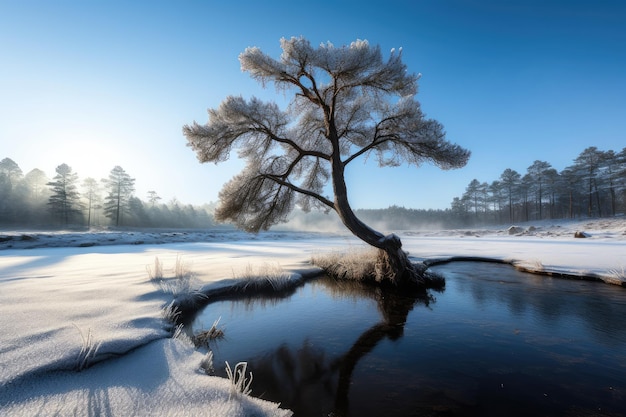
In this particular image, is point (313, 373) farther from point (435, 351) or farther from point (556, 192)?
point (556, 192)

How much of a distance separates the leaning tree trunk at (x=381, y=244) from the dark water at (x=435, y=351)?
4.94ft

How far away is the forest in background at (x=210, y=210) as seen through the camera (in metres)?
42.9

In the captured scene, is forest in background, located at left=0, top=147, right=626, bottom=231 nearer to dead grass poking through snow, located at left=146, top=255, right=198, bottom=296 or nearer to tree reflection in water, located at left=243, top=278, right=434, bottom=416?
dead grass poking through snow, located at left=146, top=255, right=198, bottom=296

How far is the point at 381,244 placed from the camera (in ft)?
29.4

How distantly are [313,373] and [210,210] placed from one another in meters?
47.9

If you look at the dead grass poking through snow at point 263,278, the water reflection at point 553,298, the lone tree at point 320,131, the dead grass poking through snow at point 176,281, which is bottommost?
the water reflection at point 553,298

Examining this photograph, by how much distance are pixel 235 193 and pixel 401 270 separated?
21.6 ft

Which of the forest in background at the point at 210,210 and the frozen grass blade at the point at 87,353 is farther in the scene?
the forest in background at the point at 210,210

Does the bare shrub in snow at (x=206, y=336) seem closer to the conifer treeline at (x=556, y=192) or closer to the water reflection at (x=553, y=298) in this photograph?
the water reflection at (x=553, y=298)

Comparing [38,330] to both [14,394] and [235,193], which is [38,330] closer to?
[14,394]

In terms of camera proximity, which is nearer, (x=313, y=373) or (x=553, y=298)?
(x=313, y=373)

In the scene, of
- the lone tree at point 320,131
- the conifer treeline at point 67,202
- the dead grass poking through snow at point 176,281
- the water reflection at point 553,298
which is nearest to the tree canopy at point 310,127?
the lone tree at point 320,131

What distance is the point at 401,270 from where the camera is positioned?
912cm

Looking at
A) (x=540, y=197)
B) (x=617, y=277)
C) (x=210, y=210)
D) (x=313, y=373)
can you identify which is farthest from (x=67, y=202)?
(x=540, y=197)
